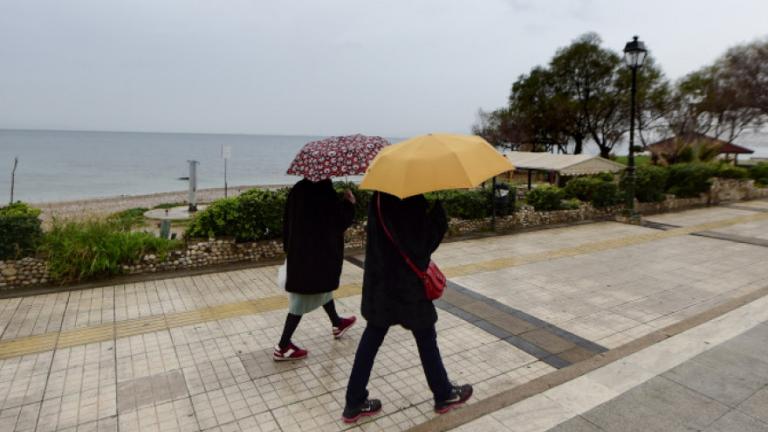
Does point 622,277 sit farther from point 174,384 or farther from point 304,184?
point 174,384

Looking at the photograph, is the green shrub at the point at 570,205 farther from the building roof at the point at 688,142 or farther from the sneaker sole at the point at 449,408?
the building roof at the point at 688,142

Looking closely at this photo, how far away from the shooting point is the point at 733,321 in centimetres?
540

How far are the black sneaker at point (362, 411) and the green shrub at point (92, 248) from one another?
496 centimetres

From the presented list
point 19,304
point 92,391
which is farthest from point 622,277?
point 19,304

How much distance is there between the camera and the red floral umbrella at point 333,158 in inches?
157

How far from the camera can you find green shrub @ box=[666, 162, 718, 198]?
15.5 metres

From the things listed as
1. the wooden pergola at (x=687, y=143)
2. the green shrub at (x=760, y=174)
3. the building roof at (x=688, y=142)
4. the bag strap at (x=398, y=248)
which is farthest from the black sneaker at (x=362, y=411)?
the building roof at (x=688, y=142)

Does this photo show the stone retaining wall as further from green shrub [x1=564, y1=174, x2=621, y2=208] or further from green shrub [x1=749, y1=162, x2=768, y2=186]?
green shrub [x1=749, y1=162, x2=768, y2=186]

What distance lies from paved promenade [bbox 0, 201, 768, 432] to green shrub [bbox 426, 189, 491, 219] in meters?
2.43

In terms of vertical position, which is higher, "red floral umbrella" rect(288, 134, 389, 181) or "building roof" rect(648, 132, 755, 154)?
"building roof" rect(648, 132, 755, 154)

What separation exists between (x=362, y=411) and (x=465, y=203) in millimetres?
7652

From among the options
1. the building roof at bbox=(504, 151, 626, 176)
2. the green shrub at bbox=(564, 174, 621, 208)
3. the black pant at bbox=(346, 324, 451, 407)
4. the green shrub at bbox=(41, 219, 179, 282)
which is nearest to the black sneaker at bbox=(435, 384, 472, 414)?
the black pant at bbox=(346, 324, 451, 407)

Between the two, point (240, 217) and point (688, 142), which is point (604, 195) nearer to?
point (240, 217)

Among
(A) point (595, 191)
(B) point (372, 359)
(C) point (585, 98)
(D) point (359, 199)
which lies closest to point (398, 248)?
(B) point (372, 359)
